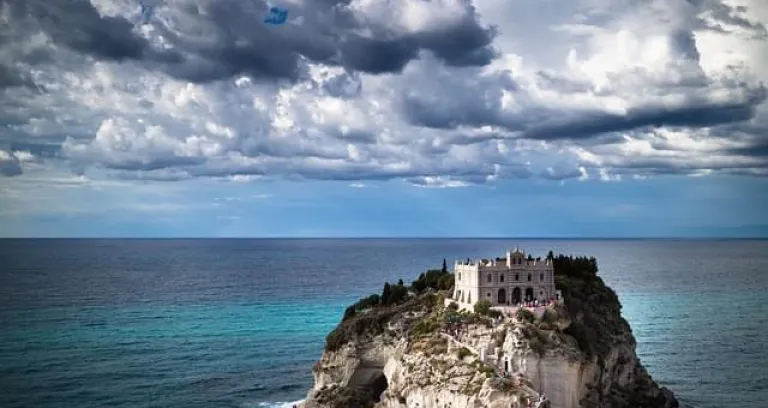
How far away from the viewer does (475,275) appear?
71562 mm

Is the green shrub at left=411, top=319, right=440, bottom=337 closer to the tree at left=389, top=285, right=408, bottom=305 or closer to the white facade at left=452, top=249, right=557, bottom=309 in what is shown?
the white facade at left=452, top=249, right=557, bottom=309

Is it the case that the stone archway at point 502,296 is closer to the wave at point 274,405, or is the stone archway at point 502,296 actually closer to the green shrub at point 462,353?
the green shrub at point 462,353

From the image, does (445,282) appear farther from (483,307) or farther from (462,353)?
(462,353)

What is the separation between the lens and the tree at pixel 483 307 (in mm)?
67250

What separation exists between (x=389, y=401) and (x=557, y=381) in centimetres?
1622

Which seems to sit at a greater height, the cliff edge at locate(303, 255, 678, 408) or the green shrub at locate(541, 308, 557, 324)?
the green shrub at locate(541, 308, 557, 324)

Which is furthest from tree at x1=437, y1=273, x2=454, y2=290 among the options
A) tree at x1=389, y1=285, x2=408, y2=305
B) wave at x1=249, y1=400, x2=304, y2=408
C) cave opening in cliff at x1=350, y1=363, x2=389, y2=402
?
wave at x1=249, y1=400, x2=304, y2=408

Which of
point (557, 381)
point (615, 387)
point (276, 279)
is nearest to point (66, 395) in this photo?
point (557, 381)

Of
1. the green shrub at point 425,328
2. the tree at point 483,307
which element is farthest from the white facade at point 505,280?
the green shrub at point 425,328

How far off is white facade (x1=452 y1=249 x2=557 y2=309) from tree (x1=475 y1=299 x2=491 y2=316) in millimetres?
2322

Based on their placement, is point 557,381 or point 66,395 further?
point 66,395

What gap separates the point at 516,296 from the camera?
74062 mm

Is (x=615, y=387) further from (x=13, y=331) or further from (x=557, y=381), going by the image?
(x=13, y=331)

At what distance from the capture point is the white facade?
236ft
